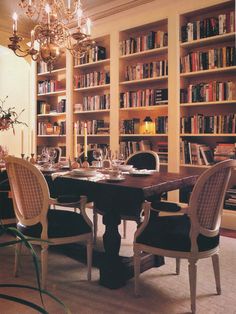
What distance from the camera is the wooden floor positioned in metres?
1.93

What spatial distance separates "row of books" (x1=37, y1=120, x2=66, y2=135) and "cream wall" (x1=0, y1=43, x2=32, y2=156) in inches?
11.5

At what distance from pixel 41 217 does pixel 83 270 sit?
0.63 metres

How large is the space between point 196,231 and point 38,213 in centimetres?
98

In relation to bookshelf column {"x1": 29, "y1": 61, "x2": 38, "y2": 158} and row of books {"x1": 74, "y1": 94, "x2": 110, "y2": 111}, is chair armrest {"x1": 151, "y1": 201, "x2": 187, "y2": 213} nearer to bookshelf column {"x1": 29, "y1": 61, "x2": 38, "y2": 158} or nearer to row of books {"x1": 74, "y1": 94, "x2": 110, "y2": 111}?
row of books {"x1": 74, "y1": 94, "x2": 110, "y2": 111}

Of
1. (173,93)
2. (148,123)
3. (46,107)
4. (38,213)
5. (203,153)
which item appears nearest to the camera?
(38,213)

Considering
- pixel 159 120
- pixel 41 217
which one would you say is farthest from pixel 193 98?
pixel 41 217

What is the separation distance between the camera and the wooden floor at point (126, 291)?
193 cm

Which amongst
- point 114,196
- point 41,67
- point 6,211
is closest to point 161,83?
point 41,67

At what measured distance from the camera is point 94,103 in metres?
5.30

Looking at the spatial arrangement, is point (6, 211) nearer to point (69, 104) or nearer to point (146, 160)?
point (146, 160)

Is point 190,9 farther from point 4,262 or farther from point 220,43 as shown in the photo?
point 4,262

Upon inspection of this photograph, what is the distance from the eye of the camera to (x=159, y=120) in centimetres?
452

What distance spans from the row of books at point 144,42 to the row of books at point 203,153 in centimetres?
135

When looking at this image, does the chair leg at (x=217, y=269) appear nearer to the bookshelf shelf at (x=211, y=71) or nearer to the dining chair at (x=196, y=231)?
the dining chair at (x=196, y=231)
